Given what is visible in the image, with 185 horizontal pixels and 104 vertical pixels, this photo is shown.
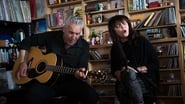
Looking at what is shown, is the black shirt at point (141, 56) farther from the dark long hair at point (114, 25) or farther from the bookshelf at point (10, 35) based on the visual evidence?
the bookshelf at point (10, 35)

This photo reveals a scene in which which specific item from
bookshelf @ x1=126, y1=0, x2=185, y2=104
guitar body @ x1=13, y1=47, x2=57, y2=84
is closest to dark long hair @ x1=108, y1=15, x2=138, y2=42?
guitar body @ x1=13, y1=47, x2=57, y2=84

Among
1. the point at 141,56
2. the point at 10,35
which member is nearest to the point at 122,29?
the point at 141,56

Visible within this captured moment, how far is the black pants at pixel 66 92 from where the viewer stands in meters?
2.30

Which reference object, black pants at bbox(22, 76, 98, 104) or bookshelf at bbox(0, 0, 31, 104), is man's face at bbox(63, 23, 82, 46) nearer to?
black pants at bbox(22, 76, 98, 104)

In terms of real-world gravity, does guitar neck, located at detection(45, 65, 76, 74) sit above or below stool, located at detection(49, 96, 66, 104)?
above

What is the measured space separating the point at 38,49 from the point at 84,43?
46 centimetres

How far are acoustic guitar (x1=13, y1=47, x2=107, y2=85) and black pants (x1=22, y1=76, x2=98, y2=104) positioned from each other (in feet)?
0.27

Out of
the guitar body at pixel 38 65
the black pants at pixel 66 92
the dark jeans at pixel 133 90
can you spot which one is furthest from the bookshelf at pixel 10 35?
the dark jeans at pixel 133 90

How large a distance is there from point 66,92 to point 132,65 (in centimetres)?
63

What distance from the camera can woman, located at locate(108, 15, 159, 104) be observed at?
2.13 meters

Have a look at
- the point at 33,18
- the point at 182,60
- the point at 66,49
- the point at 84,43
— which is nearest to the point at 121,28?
the point at 84,43

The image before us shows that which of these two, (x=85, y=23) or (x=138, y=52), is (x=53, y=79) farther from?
(x=85, y=23)

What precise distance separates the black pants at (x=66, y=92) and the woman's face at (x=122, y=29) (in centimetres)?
56

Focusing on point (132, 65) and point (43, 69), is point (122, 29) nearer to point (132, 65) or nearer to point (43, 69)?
point (132, 65)
